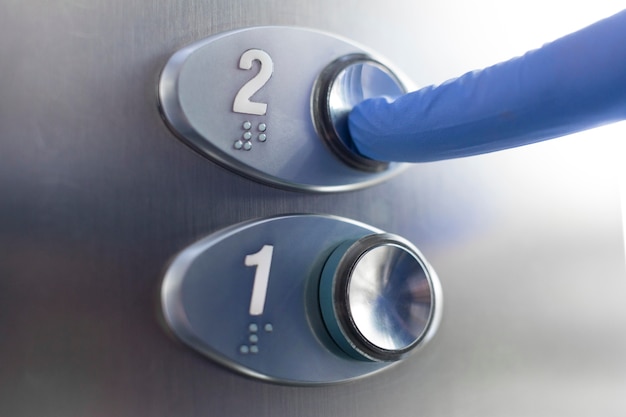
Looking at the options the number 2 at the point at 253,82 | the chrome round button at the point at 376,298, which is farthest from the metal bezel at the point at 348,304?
the number 2 at the point at 253,82

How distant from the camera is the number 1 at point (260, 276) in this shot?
1.32 ft

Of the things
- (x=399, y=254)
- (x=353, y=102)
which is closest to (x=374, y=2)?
(x=353, y=102)

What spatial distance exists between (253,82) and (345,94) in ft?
0.21

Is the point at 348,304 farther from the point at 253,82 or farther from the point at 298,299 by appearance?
the point at 253,82

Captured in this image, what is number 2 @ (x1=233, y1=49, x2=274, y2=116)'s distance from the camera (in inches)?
16.0

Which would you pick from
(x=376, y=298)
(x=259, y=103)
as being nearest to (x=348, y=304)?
(x=376, y=298)

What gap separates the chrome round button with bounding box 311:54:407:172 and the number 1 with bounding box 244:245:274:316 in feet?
0.27

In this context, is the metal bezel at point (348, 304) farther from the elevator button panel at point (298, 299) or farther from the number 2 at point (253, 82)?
the number 2 at point (253, 82)

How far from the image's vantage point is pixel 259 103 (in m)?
0.41

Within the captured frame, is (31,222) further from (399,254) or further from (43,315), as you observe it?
(399,254)

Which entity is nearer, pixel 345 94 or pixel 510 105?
pixel 510 105

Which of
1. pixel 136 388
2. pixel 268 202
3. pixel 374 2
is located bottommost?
pixel 136 388

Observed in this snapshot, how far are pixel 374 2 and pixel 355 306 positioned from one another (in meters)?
0.21

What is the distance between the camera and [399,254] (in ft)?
1.36
